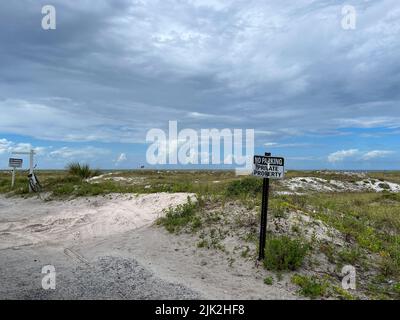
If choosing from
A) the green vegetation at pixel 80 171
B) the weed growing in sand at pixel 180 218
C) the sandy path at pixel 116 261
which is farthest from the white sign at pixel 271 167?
the green vegetation at pixel 80 171

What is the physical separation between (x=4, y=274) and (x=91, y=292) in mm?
2273

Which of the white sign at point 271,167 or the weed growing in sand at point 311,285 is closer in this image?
the weed growing in sand at point 311,285

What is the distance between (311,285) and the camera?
7.11 m

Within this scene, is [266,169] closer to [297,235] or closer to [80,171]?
[297,235]

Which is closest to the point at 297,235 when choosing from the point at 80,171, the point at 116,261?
the point at 116,261

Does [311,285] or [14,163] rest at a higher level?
[14,163]

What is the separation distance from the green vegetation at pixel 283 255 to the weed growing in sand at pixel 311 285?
37 cm

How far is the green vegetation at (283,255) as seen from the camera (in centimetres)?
794

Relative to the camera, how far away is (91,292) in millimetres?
6629

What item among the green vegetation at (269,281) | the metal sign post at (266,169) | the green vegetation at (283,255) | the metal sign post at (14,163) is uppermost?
the metal sign post at (14,163)

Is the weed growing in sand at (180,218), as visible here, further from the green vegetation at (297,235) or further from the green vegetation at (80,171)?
the green vegetation at (80,171)

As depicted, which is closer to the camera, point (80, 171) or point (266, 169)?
point (266, 169)

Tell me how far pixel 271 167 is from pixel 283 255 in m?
1.85
